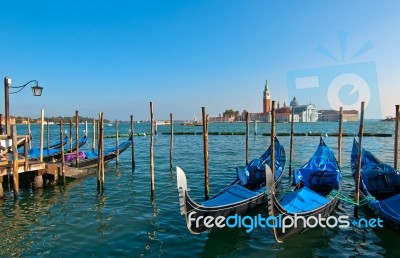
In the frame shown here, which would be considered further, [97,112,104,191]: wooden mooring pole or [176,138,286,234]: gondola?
[97,112,104,191]: wooden mooring pole

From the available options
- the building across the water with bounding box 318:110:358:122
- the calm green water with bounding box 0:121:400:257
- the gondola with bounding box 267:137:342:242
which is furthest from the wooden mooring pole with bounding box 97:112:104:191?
the building across the water with bounding box 318:110:358:122

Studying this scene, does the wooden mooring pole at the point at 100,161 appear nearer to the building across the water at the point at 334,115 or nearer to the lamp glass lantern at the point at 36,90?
the lamp glass lantern at the point at 36,90

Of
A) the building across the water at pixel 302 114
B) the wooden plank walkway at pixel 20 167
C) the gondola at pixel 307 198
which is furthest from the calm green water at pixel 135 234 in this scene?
the building across the water at pixel 302 114

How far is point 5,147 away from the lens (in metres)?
9.02

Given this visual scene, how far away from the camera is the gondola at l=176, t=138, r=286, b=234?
547cm

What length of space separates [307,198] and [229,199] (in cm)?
173

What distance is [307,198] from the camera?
671 centimetres

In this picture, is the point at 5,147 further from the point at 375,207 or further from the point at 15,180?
the point at 375,207

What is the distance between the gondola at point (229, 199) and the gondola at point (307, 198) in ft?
2.46

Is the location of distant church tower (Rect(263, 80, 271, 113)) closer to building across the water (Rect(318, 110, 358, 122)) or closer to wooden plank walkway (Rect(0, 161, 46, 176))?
building across the water (Rect(318, 110, 358, 122))

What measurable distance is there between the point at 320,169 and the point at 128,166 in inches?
393

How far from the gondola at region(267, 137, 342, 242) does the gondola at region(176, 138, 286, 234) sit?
2.46 feet

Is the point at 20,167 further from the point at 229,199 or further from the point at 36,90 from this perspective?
the point at 229,199

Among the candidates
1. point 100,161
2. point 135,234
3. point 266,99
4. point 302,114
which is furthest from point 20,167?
point 302,114
